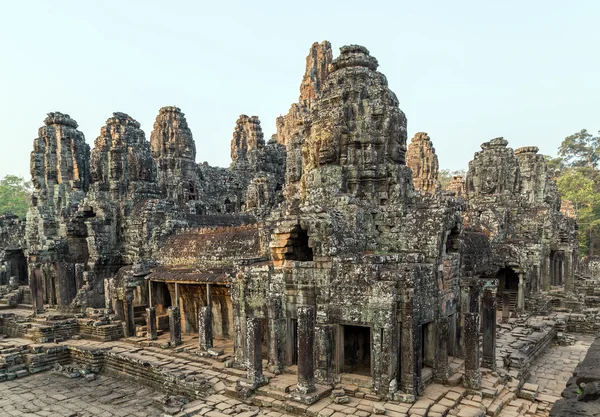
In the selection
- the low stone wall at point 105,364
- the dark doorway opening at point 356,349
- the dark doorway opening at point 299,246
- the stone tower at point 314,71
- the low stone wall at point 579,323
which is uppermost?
the stone tower at point 314,71

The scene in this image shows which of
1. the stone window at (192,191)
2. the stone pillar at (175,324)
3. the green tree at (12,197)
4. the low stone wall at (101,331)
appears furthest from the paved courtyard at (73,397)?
the green tree at (12,197)

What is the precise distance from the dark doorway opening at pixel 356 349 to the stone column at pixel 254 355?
247 cm

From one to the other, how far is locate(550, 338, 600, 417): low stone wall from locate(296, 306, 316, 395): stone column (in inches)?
252

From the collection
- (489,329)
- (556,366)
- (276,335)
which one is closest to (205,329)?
(276,335)

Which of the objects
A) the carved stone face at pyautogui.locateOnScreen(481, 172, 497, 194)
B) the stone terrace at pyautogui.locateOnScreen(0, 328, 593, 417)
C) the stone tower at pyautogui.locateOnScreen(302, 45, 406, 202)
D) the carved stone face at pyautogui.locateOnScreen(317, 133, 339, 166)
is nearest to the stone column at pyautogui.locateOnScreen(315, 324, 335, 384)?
the stone terrace at pyautogui.locateOnScreen(0, 328, 593, 417)

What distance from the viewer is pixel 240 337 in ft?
40.2

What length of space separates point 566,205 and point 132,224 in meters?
41.0

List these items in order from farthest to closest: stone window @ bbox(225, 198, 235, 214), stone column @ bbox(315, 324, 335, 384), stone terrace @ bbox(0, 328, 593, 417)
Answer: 1. stone window @ bbox(225, 198, 235, 214)
2. stone column @ bbox(315, 324, 335, 384)
3. stone terrace @ bbox(0, 328, 593, 417)

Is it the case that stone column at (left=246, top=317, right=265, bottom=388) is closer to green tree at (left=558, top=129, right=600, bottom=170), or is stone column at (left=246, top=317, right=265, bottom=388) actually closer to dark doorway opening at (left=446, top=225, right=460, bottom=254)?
dark doorway opening at (left=446, top=225, right=460, bottom=254)

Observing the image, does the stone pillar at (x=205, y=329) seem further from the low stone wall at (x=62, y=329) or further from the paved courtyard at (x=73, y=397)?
the low stone wall at (x=62, y=329)

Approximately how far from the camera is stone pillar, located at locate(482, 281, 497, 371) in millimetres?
11773

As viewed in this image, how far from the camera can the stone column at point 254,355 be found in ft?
34.8

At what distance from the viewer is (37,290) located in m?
21.1

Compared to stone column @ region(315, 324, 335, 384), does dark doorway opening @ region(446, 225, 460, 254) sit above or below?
above
